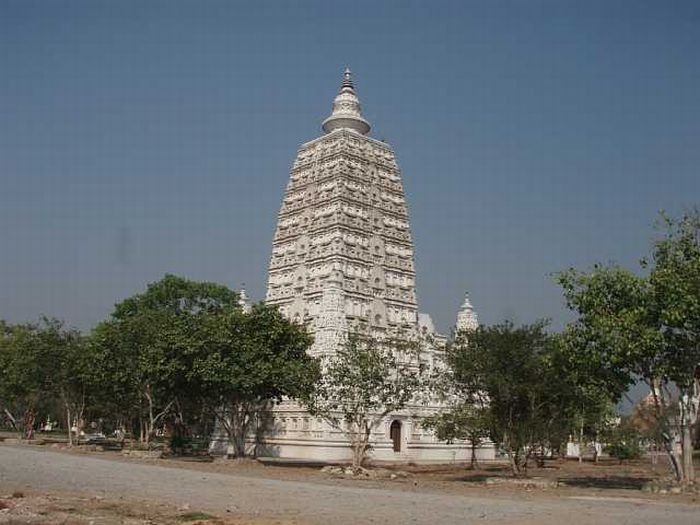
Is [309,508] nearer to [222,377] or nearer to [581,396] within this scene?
[581,396]

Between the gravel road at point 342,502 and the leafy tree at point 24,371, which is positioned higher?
the leafy tree at point 24,371

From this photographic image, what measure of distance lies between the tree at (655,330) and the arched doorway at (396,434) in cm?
3572

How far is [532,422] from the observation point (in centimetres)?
3950

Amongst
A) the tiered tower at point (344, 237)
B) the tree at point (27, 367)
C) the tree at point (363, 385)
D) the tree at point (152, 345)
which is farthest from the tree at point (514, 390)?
the tree at point (27, 367)

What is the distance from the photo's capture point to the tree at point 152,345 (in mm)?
54844

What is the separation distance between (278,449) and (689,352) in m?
44.2

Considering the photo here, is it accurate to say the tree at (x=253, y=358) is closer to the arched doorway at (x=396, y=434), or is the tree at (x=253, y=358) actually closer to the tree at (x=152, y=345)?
the tree at (x=152, y=345)

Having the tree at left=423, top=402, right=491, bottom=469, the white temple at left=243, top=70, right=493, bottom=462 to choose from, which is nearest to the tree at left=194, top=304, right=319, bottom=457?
the white temple at left=243, top=70, right=493, bottom=462

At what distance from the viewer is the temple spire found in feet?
257

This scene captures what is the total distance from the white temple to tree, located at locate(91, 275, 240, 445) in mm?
8944

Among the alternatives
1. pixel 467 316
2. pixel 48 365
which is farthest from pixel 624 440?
pixel 48 365

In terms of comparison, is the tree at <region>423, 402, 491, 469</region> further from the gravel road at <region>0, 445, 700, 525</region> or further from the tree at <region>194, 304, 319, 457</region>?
the tree at <region>194, 304, 319, 457</region>

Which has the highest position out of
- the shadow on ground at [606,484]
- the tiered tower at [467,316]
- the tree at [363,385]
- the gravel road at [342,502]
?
the tiered tower at [467,316]

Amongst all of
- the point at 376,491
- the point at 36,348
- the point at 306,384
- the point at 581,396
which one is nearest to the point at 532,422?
the point at 581,396
